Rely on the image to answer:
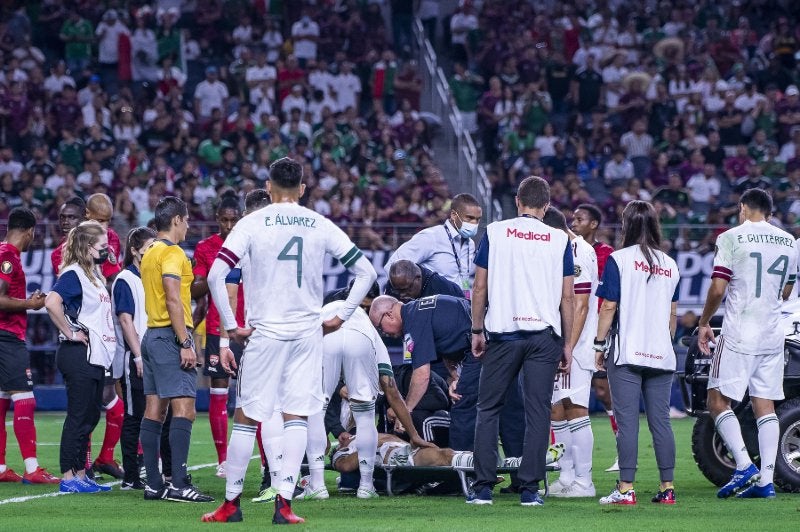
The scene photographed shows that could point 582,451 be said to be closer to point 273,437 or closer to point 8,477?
point 273,437

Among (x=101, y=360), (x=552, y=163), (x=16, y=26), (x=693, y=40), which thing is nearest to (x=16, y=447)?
(x=101, y=360)

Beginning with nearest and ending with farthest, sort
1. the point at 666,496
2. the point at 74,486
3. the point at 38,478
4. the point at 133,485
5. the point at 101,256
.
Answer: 1. the point at 666,496
2. the point at 74,486
3. the point at 101,256
4. the point at 133,485
5. the point at 38,478

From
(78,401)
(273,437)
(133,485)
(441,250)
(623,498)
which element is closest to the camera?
A: (273,437)

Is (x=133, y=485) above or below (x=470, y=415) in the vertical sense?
below

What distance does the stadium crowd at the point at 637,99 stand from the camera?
2411 centimetres

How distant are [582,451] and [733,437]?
3.88 ft

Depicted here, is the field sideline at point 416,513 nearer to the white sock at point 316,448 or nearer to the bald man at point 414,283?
the white sock at point 316,448

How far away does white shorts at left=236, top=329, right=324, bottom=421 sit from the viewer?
27.6 ft

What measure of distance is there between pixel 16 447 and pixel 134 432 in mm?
5080

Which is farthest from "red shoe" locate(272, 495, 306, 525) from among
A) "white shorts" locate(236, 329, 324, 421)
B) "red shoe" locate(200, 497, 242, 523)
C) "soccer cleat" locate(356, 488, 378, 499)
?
"soccer cleat" locate(356, 488, 378, 499)

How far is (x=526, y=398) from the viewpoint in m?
9.38

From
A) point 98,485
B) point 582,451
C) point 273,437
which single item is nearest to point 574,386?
point 582,451

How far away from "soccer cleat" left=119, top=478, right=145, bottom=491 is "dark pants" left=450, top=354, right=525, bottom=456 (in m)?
2.67

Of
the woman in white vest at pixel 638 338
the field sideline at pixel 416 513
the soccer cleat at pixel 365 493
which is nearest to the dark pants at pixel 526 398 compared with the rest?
the field sideline at pixel 416 513
